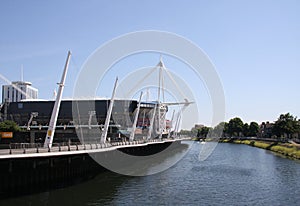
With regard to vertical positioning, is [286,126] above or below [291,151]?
above

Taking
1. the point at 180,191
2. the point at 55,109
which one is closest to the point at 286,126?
the point at 180,191

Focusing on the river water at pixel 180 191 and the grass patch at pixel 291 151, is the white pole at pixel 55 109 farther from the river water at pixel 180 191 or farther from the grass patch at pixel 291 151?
the grass patch at pixel 291 151

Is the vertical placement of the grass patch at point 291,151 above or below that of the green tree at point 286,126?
below

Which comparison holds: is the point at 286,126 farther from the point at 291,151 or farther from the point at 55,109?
the point at 55,109

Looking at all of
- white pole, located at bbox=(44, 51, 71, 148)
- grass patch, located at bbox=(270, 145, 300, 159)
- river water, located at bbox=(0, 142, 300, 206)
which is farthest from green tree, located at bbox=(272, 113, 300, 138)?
white pole, located at bbox=(44, 51, 71, 148)

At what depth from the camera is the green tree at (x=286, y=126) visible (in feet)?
438

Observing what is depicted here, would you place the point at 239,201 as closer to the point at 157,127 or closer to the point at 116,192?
the point at 116,192

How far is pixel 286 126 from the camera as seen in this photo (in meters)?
134

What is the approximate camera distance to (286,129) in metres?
133

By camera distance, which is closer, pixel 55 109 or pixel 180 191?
pixel 180 191

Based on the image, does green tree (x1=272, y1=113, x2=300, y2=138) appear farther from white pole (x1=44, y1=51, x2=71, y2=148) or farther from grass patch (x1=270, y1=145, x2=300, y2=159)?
white pole (x1=44, y1=51, x2=71, y2=148)

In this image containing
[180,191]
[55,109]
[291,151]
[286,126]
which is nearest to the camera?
[180,191]

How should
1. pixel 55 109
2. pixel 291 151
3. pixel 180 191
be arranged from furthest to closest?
1. pixel 291 151
2. pixel 55 109
3. pixel 180 191

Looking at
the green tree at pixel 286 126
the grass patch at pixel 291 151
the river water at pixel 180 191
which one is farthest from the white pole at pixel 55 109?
the green tree at pixel 286 126
